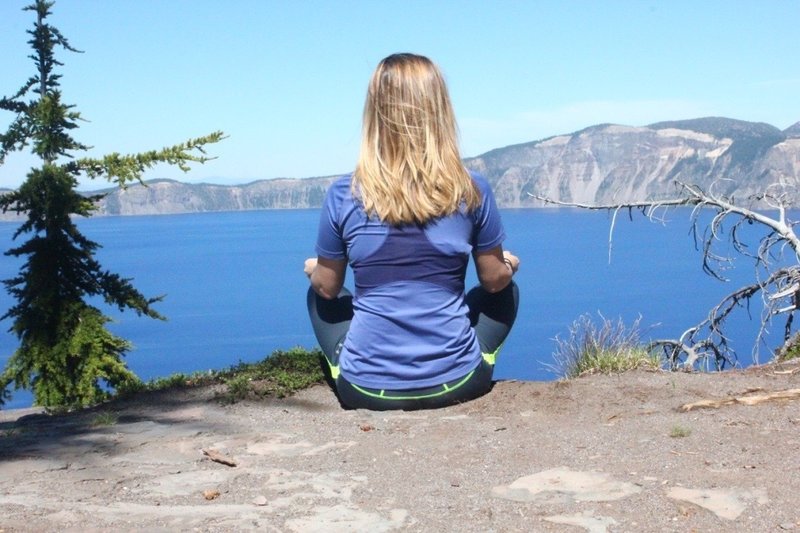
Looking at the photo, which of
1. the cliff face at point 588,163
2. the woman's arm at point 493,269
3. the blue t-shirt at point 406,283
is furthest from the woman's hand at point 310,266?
the cliff face at point 588,163

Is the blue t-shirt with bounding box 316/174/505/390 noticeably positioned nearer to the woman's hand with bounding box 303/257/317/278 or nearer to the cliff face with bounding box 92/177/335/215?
the woman's hand with bounding box 303/257/317/278

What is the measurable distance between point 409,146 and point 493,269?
84cm

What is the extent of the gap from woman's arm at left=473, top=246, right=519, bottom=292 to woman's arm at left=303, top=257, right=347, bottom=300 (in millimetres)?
741

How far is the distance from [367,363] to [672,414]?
1.63 metres

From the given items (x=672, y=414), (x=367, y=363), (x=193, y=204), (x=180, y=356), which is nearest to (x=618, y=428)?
(x=672, y=414)

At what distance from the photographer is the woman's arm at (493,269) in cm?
468

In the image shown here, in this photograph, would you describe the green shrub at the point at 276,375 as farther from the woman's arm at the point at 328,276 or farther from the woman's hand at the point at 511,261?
the woman's hand at the point at 511,261

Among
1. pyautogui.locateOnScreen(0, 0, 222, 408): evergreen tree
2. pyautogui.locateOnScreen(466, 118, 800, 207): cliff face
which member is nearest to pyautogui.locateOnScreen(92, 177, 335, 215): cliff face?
pyautogui.locateOnScreen(466, 118, 800, 207): cliff face

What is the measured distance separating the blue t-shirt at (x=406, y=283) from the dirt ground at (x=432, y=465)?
291 mm

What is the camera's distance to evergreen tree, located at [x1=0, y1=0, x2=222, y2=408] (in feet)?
40.6

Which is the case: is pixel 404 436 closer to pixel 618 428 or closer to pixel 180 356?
pixel 618 428

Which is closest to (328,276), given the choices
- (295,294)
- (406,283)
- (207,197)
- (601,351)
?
(406,283)

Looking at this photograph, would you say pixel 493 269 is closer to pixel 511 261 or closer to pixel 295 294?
pixel 511 261

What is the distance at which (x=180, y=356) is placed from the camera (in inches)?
1594
